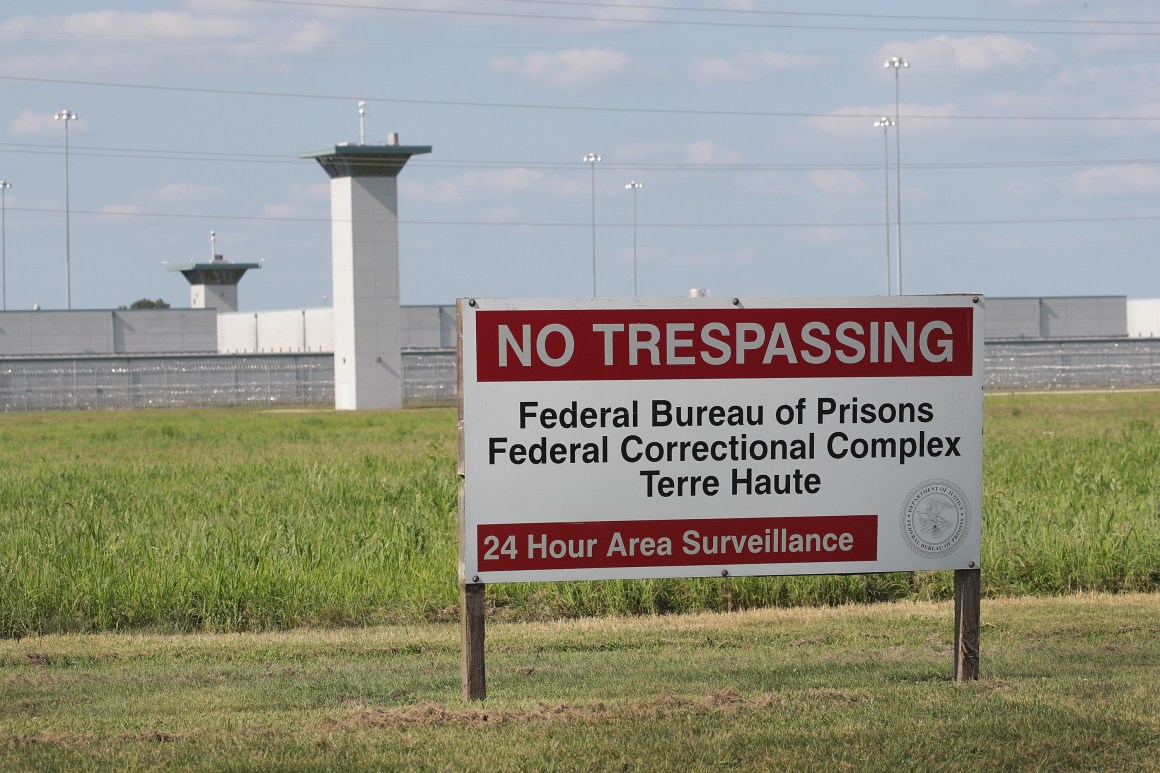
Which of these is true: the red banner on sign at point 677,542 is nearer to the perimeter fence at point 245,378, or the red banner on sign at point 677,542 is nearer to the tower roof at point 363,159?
the tower roof at point 363,159

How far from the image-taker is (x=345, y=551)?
13.1 meters

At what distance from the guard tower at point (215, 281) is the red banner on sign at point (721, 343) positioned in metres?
109

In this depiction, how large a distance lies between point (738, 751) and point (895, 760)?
0.58m

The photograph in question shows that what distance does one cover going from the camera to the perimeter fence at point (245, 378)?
6650 cm

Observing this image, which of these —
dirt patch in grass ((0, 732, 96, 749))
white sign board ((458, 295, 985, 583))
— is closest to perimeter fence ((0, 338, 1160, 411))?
white sign board ((458, 295, 985, 583))

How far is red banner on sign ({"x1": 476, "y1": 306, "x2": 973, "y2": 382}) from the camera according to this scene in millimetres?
6516

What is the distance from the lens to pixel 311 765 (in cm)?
491

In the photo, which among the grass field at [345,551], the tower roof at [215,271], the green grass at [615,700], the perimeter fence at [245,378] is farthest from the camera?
the tower roof at [215,271]

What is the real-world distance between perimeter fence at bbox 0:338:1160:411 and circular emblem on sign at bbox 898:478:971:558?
197 feet

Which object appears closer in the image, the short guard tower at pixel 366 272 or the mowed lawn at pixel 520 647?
Result: the mowed lawn at pixel 520 647

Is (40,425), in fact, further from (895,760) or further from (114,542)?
(895,760)

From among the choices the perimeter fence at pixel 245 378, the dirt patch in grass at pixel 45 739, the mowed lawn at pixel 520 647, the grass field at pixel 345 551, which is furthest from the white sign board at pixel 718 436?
the perimeter fence at pixel 245 378

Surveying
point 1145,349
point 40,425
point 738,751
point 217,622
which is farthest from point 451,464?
point 1145,349

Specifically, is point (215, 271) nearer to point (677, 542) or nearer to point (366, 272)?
point (366, 272)
